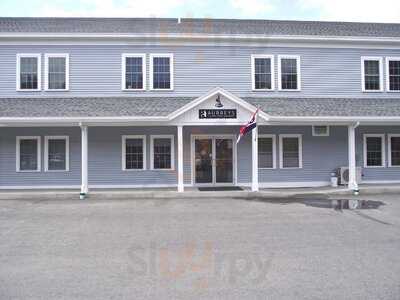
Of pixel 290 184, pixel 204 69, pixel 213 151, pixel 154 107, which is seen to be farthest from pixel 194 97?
pixel 290 184

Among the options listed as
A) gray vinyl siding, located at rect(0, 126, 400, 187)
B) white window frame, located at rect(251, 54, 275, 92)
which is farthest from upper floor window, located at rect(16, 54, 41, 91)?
white window frame, located at rect(251, 54, 275, 92)

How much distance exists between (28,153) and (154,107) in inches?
224

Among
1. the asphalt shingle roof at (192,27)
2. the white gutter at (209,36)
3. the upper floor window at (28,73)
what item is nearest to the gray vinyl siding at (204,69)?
the upper floor window at (28,73)

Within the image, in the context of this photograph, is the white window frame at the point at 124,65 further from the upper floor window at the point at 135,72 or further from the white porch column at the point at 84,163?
the white porch column at the point at 84,163

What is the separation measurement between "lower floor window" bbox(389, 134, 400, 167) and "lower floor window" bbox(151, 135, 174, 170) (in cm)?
979

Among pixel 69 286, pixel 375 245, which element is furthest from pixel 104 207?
pixel 375 245

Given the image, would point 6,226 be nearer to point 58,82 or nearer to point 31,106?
point 31,106

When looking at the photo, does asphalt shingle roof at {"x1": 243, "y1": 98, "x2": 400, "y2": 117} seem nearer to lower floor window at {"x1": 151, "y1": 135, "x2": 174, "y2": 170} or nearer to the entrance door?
the entrance door

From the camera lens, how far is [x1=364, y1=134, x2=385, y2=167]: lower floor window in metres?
17.2

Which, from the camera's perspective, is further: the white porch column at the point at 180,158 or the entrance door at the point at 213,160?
the entrance door at the point at 213,160

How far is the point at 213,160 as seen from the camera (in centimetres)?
1662

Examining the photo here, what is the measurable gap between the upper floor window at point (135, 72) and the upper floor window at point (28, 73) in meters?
3.72

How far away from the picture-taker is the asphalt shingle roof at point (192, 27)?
16.9 m

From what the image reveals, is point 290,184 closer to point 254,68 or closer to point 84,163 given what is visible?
point 254,68
